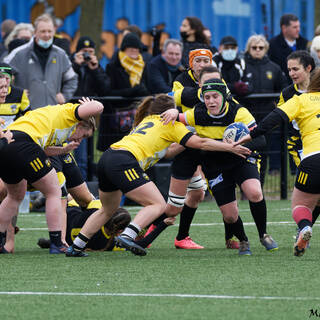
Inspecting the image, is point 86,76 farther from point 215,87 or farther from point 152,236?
point 215,87

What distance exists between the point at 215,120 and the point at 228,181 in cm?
63

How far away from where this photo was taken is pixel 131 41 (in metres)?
14.4

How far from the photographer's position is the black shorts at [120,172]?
8859mm

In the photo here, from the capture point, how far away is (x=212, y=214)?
1346 cm

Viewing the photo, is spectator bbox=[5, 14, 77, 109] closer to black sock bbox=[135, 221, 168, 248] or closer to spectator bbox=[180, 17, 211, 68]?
spectator bbox=[180, 17, 211, 68]

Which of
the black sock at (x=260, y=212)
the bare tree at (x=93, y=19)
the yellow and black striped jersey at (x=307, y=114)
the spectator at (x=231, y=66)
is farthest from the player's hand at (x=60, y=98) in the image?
the bare tree at (x=93, y=19)

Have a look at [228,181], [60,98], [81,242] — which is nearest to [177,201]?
[228,181]

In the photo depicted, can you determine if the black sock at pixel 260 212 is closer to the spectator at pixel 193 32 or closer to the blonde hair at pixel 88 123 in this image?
the blonde hair at pixel 88 123

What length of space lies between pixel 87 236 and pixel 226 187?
1.47 m

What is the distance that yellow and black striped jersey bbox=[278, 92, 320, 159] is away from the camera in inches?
337

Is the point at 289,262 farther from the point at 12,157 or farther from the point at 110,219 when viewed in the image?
the point at 12,157

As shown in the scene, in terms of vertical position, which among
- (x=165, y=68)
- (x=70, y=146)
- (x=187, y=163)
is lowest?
(x=187, y=163)

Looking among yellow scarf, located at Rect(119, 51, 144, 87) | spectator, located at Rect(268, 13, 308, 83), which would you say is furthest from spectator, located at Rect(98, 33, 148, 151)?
spectator, located at Rect(268, 13, 308, 83)

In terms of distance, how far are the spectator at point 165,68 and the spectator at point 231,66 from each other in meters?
0.67
